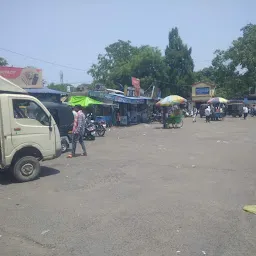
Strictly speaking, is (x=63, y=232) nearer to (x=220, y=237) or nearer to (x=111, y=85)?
(x=220, y=237)

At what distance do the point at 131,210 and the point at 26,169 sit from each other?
131 inches

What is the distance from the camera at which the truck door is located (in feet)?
24.1

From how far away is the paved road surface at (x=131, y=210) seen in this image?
4098mm

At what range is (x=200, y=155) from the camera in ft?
37.1

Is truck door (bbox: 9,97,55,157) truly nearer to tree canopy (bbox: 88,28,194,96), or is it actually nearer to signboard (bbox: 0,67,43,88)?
signboard (bbox: 0,67,43,88)

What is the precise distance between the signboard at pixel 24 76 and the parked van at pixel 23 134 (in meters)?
14.1

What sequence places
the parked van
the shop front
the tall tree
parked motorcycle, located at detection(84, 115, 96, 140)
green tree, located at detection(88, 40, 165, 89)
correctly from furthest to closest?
the tall tree
green tree, located at detection(88, 40, 165, 89)
the shop front
parked motorcycle, located at detection(84, 115, 96, 140)
the parked van

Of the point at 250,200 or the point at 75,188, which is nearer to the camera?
the point at 250,200

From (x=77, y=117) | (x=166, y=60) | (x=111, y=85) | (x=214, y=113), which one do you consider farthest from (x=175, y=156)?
(x=166, y=60)

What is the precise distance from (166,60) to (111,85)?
425 inches

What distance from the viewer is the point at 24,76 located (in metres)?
21.2

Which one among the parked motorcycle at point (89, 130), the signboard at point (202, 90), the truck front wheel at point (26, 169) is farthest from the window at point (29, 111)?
the signboard at point (202, 90)

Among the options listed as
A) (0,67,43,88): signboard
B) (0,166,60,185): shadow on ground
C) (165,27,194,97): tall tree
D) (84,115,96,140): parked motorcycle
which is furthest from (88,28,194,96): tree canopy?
(0,166,60,185): shadow on ground

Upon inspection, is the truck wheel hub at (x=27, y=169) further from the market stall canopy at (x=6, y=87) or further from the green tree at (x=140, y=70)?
the green tree at (x=140, y=70)
